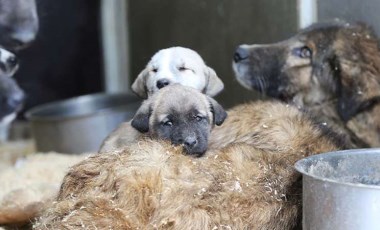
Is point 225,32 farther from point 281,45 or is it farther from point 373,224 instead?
point 373,224

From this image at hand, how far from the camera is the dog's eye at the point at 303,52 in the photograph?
4398 millimetres

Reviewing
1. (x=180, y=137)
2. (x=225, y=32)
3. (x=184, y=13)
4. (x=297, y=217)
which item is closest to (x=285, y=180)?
(x=297, y=217)

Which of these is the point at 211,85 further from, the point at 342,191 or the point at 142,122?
the point at 342,191

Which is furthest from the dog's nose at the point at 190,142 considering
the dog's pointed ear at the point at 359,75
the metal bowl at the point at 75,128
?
the metal bowl at the point at 75,128

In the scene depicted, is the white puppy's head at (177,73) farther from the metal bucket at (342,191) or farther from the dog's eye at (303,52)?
the metal bucket at (342,191)

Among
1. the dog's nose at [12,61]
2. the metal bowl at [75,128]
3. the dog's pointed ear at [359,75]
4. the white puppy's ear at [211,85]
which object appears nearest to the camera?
the white puppy's ear at [211,85]

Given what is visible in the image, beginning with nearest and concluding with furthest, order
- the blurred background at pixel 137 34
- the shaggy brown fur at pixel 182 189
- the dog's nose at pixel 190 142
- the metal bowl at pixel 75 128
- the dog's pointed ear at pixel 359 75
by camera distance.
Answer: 1. the shaggy brown fur at pixel 182 189
2. the dog's nose at pixel 190 142
3. the dog's pointed ear at pixel 359 75
4. the blurred background at pixel 137 34
5. the metal bowl at pixel 75 128

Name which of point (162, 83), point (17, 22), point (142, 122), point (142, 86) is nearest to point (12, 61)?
point (17, 22)

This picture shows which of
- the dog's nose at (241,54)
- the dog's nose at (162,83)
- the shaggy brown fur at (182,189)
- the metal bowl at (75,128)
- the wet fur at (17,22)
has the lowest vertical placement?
the metal bowl at (75,128)

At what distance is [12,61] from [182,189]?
2053 mm

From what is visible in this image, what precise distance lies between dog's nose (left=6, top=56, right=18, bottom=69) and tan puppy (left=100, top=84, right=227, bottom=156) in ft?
4.17

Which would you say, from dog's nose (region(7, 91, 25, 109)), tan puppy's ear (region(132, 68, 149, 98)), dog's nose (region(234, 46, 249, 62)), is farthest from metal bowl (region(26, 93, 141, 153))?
tan puppy's ear (region(132, 68, 149, 98))

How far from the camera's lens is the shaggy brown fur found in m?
2.88

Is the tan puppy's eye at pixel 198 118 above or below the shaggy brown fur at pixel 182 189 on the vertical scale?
above
